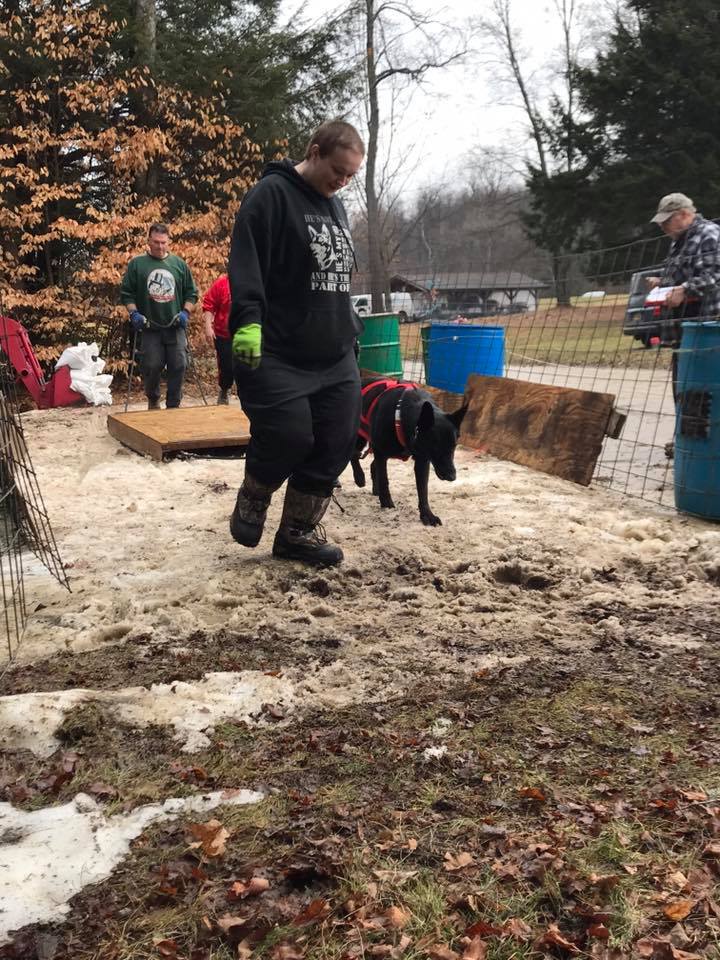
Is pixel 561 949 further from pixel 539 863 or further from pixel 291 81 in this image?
pixel 291 81

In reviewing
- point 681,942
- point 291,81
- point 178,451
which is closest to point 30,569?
point 178,451

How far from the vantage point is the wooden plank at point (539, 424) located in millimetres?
6098

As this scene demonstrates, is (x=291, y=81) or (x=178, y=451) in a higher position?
(x=291, y=81)

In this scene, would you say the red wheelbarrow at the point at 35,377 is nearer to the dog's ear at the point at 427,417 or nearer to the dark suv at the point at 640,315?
the dark suv at the point at 640,315

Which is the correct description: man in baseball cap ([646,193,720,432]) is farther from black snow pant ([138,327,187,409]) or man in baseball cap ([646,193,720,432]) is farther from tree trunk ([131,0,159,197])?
tree trunk ([131,0,159,197])

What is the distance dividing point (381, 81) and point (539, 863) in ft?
89.5

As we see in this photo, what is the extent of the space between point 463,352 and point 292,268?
16.0 ft

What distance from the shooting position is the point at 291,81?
14.9 meters

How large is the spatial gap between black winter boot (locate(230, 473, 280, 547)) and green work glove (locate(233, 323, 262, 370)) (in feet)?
2.27

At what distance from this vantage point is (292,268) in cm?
381

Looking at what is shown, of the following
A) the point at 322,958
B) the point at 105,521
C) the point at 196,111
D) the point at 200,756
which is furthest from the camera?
the point at 196,111

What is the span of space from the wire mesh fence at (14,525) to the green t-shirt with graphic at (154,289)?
4450 millimetres

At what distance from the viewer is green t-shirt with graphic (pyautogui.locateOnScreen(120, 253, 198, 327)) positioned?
8.71 metres

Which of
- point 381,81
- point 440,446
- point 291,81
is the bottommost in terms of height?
point 440,446
